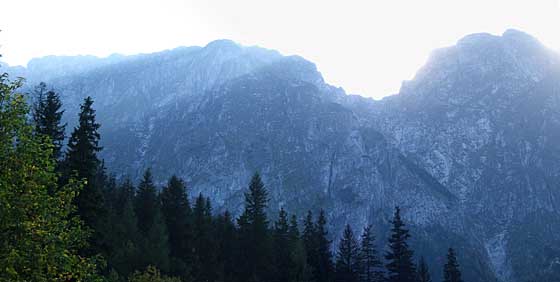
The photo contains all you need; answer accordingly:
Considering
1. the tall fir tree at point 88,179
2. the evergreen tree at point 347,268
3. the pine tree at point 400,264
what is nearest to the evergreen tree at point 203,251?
the evergreen tree at point 347,268

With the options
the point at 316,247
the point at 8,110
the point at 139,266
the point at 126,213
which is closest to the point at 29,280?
the point at 8,110

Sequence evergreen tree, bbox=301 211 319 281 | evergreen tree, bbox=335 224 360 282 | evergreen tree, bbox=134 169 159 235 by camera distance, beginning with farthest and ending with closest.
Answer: evergreen tree, bbox=335 224 360 282, evergreen tree, bbox=301 211 319 281, evergreen tree, bbox=134 169 159 235

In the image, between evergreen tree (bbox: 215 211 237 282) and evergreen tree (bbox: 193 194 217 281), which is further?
evergreen tree (bbox: 215 211 237 282)

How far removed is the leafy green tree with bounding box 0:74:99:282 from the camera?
16.2 m

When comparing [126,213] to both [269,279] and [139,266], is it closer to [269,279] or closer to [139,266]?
[139,266]

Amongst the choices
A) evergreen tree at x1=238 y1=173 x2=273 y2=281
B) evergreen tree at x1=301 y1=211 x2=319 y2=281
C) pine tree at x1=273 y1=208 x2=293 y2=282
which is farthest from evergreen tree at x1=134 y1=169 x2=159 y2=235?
evergreen tree at x1=301 y1=211 x2=319 y2=281

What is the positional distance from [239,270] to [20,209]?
6085 cm

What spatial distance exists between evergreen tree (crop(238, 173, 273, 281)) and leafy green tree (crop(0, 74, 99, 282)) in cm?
5501

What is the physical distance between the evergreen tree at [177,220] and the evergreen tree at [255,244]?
1011 centimetres

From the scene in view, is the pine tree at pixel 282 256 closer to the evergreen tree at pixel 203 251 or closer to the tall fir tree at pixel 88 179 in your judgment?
the evergreen tree at pixel 203 251

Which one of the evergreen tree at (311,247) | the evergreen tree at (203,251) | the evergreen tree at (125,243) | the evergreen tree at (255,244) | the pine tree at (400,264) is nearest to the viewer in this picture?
the evergreen tree at (125,243)

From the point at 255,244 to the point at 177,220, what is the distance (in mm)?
13416

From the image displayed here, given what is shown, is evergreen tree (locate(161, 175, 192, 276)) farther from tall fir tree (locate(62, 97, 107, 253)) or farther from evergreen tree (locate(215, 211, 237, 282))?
tall fir tree (locate(62, 97, 107, 253))

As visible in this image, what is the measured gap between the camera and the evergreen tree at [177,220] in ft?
223
